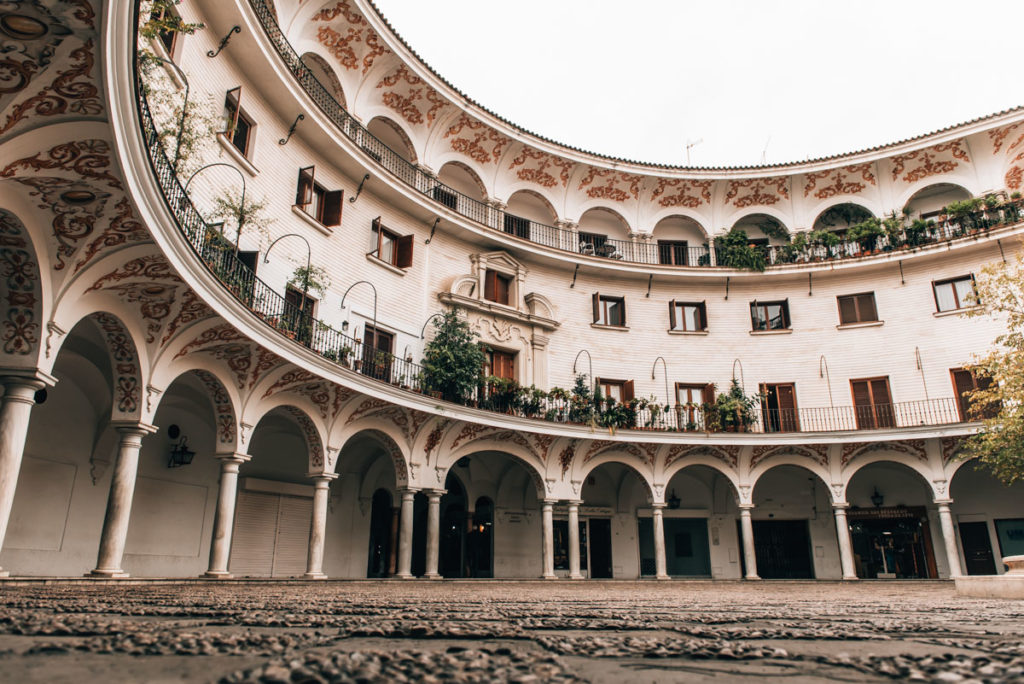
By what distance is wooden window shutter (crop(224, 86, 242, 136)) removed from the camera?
14242 millimetres

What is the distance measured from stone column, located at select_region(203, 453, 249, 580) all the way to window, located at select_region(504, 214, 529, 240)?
517 inches

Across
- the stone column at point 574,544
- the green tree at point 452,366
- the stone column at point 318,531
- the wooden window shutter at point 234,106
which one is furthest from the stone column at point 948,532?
the wooden window shutter at point 234,106

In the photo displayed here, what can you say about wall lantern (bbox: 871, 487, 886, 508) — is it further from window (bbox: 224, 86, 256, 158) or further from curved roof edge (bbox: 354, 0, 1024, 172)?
window (bbox: 224, 86, 256, 158)

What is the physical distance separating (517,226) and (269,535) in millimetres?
12814

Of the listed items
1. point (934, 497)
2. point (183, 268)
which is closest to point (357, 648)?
point (183, 268)

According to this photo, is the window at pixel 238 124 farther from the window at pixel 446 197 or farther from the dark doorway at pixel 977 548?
the dark doorway at pixel 977 548

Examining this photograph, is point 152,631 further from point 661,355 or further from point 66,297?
point 661,355

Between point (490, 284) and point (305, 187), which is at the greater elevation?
point (305, 187)

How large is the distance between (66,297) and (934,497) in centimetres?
2291

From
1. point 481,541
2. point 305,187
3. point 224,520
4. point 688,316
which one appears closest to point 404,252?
point 305,187

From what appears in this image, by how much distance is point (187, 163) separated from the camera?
12578mm

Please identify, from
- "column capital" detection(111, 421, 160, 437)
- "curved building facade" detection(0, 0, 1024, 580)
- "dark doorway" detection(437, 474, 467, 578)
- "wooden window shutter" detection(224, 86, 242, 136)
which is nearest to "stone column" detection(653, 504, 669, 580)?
"curved building facade" detection(0, 0, 1024, 580)

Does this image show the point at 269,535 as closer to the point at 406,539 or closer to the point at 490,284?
the point at 406,539

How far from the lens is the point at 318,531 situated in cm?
1544
